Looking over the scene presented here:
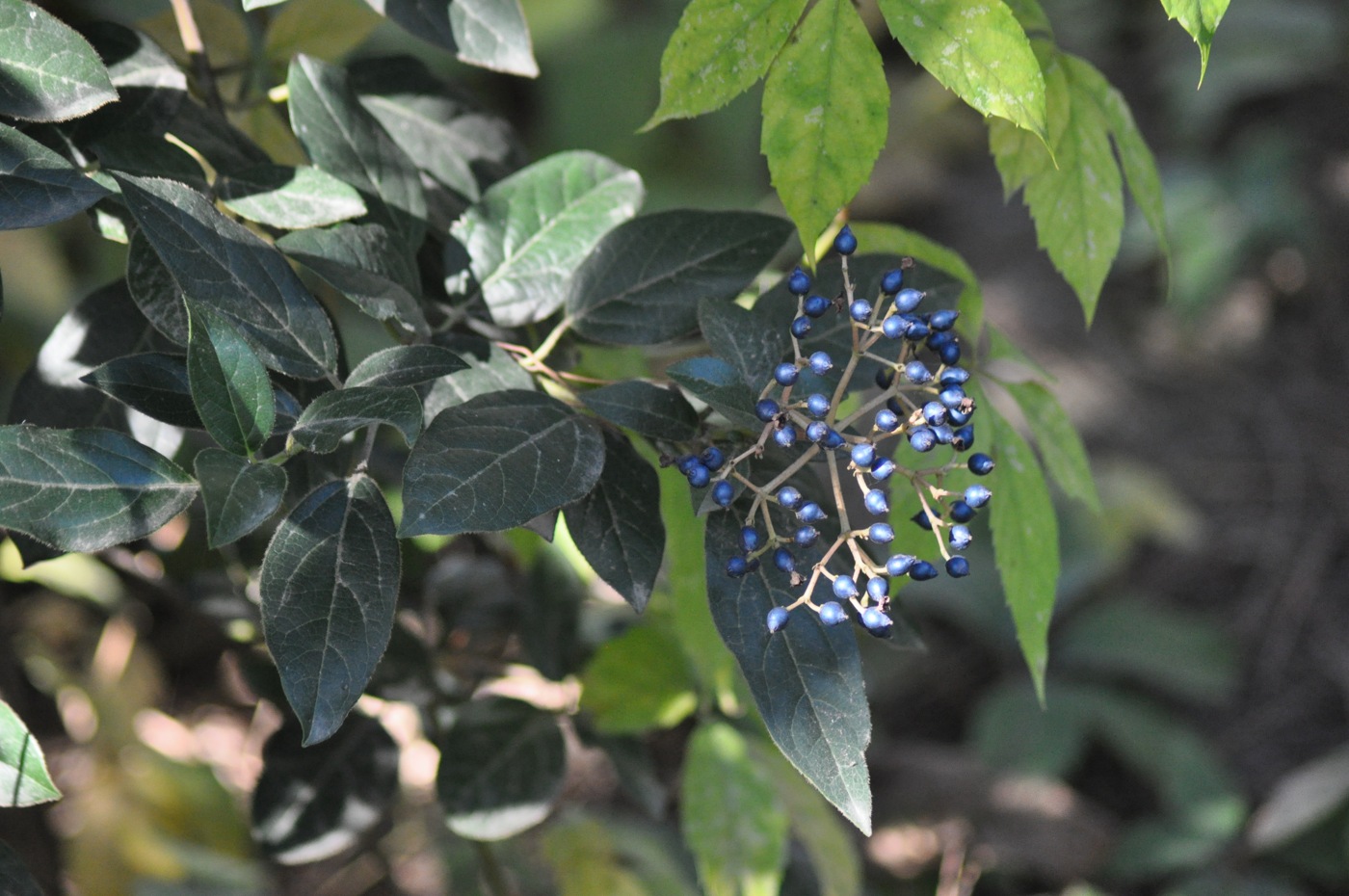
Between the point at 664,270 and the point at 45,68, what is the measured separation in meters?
0.39

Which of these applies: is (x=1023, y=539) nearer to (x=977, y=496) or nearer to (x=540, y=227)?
(x=977, y=496)

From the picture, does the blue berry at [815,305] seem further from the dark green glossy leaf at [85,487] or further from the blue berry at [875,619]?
the dark green glossy leaf at [85,487]

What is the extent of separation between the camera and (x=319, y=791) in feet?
3.56

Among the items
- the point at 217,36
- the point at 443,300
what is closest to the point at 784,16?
the point at 443,300

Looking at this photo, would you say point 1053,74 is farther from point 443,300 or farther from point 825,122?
point 443,300

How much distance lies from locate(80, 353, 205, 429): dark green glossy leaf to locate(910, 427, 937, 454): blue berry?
399mm

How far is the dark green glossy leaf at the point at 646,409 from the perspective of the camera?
26.9 inches

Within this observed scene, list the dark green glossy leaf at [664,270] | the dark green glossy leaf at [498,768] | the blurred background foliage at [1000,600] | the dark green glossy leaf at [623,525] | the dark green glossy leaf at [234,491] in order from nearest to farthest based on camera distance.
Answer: the dark green glossy leaf at [234,491] < the dark green glossy leaf at [623,525] < the dark green glossy leaf at [664,270] < the dark green glossy leaf at [498,768] < the blurred background foliage at [1000,600]

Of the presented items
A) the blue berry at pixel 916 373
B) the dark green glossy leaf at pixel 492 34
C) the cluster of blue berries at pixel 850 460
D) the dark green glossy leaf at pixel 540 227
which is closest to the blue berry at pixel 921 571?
the cluster of blue berries at pixel 850 460

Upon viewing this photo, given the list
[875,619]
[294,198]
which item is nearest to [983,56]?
[875,619]

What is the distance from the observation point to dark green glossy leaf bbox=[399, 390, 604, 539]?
23.2 inches

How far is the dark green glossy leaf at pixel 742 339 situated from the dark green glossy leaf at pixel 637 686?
54cm

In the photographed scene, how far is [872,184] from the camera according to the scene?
128 inches

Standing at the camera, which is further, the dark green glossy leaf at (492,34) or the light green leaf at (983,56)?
the dark green glossy leaf at (492,34)
